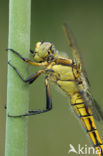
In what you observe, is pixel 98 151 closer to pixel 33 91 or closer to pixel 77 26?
pixel 33 91

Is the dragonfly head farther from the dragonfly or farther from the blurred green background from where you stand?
the blurred green background

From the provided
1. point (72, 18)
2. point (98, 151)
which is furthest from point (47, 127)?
point (98, 151)

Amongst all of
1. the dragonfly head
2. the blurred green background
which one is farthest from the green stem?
the blurred green background

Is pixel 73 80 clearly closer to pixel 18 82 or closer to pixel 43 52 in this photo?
pixel 43 52

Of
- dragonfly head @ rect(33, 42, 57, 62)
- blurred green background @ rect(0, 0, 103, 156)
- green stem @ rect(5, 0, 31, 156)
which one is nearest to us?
green stem @ rect(5, 0, 31, 156)

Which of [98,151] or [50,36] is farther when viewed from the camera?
[50,36]

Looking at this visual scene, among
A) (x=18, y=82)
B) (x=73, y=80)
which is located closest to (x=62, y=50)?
(x=73, y=80)
